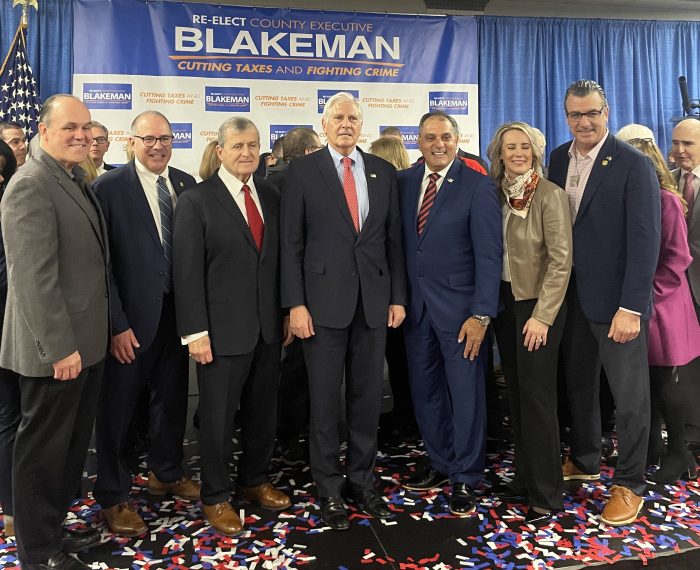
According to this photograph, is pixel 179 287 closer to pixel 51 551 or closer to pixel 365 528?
pixel 51 551

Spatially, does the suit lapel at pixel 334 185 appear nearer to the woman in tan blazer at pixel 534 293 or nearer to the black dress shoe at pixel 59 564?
the woman in tan blazer at pixel 534 293

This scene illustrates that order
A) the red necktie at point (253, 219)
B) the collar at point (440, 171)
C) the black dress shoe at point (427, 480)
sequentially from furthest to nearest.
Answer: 1. the black dress shoe at point (427, 480)
2. the collar at point (440, 171)
3. the red necktie at point (253, 219)

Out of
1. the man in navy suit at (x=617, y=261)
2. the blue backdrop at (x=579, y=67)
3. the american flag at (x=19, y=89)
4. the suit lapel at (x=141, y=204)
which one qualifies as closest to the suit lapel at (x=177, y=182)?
the suit lapel at (x=141, y=204)

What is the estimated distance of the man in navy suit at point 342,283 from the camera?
2.58 meters

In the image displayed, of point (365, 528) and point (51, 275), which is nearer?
point (51, 275)

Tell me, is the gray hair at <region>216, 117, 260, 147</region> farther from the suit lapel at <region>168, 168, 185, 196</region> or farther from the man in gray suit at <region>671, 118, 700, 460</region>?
the man in gray suit at <region>671, 118, 700, 460</region>

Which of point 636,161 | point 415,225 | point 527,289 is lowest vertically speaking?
point 527,289

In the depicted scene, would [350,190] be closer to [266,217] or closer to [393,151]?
[266,217]

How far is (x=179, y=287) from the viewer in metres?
2.46

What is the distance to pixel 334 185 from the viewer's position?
2.59 metres

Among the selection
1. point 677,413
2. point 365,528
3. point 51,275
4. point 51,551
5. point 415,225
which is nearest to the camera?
point 51,275

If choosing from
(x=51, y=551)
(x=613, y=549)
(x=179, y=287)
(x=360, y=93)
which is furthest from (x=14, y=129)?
(x=613, y=549)

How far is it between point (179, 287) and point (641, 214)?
6.22ft

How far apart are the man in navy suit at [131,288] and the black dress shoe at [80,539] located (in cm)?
9
